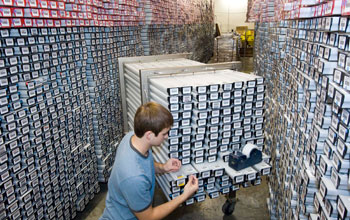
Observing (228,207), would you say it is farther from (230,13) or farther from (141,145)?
(230,13)

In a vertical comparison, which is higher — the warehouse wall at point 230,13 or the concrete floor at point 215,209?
the warehouse wall at point 230,13

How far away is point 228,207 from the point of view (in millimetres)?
4027

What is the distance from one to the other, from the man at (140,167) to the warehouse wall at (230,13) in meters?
23.7

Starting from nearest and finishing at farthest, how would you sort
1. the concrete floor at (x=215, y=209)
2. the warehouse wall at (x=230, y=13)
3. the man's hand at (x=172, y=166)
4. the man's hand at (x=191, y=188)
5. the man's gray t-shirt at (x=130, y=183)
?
the man's gray t-shirt at (x=130, y=183), the man's hand at (x=191, y=188), the man's hand at (x=172, y=166), the concrete floor at (x=215, y=209), the warehouse wall at (x=230, y=13)

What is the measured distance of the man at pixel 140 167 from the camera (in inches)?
80.8

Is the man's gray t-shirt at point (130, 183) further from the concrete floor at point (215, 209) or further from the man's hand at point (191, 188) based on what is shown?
the concrete floor at point (215, 209)

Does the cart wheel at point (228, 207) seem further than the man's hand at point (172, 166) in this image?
Yes

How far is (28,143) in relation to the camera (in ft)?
10.6

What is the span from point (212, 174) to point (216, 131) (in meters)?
0.49

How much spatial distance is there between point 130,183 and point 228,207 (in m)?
2.45

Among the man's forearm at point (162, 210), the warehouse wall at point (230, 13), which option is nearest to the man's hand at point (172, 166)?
the man's forearm at point (162, 210)

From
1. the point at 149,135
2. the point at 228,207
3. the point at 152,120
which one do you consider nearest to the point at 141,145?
the point at 149,135

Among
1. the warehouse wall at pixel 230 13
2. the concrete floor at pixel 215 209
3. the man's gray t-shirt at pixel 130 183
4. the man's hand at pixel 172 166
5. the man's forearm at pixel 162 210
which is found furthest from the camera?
the warehouse wall at pixel 230 13

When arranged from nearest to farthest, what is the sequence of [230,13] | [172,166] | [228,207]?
[172,166], [228,207], [230,13]
